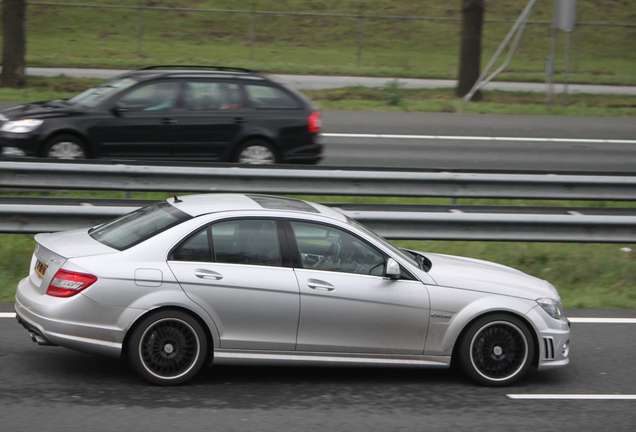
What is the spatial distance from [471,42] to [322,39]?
11800mm

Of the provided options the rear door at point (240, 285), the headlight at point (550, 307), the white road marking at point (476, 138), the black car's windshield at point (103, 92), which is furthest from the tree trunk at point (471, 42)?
the rear door at point (240, 285)

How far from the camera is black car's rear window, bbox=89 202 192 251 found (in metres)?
6.15

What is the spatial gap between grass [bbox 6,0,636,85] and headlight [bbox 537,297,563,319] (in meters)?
21.1

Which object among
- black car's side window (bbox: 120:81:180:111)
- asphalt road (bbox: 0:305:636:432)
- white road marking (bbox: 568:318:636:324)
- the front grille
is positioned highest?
black car's side window (bbox: 120:81:180:111)

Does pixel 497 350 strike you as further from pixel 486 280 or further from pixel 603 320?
pixel 603 320

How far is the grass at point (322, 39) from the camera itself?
28688 millimetres

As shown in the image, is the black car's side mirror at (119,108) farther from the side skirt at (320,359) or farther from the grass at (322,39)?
the grass at (322,39)

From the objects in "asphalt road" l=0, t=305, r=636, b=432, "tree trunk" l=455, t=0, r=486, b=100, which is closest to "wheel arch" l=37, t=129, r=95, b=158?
"asphalt road" l=0, t=305, r=636, b=432

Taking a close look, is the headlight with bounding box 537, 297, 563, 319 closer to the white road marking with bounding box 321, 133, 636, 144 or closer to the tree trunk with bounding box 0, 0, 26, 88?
the white road marking with bounding box 321, 133, 636, 144

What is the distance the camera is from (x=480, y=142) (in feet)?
58.1

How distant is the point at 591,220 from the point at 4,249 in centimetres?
658

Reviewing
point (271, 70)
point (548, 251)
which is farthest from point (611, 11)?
point (548, 251)

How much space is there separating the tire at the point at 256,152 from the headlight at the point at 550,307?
6.69 m

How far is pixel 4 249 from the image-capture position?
9.27 metres
